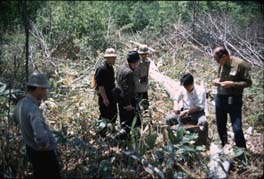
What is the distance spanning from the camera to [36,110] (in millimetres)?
4102

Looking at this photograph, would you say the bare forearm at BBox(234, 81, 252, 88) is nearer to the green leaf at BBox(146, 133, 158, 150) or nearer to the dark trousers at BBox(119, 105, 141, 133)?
the green leaf at BBox(146, 133, 158, 150)

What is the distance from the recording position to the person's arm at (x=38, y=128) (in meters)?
4.04

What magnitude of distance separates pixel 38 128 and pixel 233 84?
2637 mm

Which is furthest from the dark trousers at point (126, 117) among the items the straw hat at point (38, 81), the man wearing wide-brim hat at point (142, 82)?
the straw hat at point (38, 81)

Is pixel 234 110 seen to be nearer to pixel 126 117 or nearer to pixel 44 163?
pixel 126 117

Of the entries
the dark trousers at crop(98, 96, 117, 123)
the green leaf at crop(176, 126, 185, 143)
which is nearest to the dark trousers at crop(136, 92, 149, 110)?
the dark trousers at crop(98, 96, 117, 123)

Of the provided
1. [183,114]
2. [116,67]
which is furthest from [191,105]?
[116,67]

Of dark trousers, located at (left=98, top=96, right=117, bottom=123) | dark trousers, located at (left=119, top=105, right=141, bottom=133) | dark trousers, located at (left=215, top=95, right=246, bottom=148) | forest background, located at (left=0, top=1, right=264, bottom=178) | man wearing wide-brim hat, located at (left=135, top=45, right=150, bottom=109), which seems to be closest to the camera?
forest background, located at (left=0, top=1, right=264, bottom=178)

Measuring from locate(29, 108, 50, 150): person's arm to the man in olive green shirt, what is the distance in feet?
8.25

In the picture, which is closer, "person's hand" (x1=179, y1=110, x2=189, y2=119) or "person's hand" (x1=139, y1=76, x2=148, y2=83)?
"person's hand" (x1=179, y1=110, x2=189, y2=119)

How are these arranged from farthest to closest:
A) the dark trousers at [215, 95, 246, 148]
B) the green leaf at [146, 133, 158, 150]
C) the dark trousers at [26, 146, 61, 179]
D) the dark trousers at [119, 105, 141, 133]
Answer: the dark trousers at [119, 105, 141, 133]
the green leaf at [146, 133, 158, 150]
the dark trousers at [215, 95, 246, 148]
the dark trousers at [26, 146, 61, 179]

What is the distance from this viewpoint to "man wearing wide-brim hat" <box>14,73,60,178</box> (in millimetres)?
4066

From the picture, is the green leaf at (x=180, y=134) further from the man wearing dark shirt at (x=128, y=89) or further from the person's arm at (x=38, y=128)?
the person's arm at (x=38, y=128)

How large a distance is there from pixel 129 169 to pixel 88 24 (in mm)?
8373
